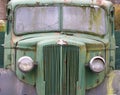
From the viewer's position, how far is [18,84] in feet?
30.1

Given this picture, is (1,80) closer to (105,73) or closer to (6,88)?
(6,88)

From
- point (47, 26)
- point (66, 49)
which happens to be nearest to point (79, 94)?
point (66, 49)

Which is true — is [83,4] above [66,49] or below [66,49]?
above

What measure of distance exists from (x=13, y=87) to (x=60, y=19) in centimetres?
143

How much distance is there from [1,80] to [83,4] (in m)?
2.00

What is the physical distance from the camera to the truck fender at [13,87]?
909 cm

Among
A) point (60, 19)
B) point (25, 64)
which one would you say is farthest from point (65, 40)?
point (60, 19)

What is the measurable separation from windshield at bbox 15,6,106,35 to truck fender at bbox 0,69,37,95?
0.94 metres

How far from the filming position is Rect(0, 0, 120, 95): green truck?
8.71 m

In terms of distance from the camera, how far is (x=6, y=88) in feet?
29.9

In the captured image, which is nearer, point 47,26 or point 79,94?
point 79,94

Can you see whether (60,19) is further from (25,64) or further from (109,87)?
(109,87)

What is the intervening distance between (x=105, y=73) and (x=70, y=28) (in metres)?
0.96

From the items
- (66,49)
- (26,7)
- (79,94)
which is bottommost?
(79,94)
